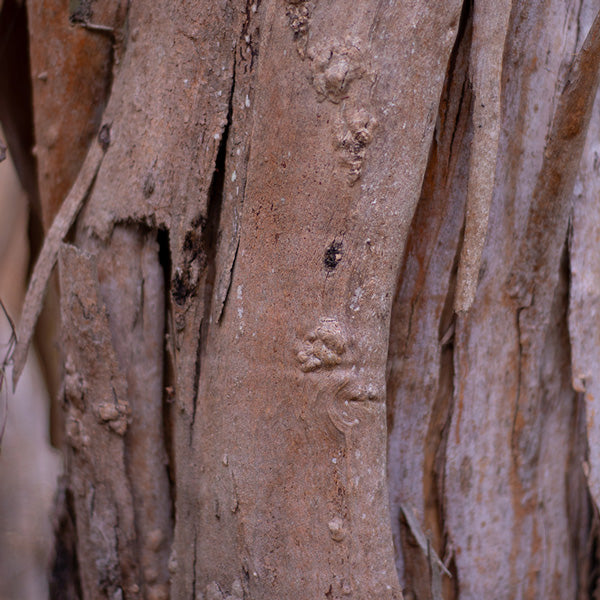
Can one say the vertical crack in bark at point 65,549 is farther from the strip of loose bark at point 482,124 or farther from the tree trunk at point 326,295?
the strip of loose bark at point 482,124

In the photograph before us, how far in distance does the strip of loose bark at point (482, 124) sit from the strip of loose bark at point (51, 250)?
2.08 ft

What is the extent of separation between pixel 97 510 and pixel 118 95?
73cm

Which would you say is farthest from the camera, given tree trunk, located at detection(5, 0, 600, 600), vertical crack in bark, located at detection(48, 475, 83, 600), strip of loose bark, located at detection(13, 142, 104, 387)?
vertical crack in bark, located at detection(48, 475, 83, 600)

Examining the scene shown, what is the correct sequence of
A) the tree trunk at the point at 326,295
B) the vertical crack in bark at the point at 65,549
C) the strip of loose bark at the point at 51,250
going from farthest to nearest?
the vertical crack in bark at the point at 65,549, the strip of loose bark at the point at 51,250, the tree trunk at the point at 326,295

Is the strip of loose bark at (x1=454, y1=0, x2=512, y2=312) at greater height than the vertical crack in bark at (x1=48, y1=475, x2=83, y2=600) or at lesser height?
greater

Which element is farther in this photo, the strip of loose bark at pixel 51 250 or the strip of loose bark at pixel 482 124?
the strip of loose bark at pixel 51 250

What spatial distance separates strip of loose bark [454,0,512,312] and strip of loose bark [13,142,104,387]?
2.08ft

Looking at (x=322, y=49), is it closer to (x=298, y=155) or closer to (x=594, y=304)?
(x=298, y=155)

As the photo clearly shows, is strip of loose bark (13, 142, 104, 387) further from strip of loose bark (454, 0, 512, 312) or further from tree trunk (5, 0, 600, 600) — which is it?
strip of loose bark (454, 0, 512, 312)

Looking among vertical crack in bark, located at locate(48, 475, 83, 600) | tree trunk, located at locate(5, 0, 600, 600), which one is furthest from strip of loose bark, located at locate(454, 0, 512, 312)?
vertical crack in bark, located at locate(48, 475, 83, 600)

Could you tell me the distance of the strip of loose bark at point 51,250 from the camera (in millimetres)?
1057

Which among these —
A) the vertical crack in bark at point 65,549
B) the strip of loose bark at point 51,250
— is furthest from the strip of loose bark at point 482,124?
the vertical crack in bark at point 65,549

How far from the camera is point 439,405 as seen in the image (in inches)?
41.1

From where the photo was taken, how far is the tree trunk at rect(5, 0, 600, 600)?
0.82 m
